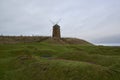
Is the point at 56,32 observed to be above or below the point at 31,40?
above

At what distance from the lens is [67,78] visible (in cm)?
2023

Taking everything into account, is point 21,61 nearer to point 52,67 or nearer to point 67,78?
point 52,67

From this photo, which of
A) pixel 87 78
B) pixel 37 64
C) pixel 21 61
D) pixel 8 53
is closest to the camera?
pixel 87 78

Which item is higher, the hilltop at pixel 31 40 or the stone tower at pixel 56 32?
the stone tower at pixel 56 32

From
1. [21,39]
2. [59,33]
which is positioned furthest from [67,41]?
[21,39]

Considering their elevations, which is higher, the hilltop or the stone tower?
the stone tower

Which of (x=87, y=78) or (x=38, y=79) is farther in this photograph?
(x=38, y=79)

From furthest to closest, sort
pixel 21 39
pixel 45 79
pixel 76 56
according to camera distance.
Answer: pixel 21 39
pixel 76 56
pixel 45 79

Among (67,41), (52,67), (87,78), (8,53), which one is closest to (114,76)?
(87,78)

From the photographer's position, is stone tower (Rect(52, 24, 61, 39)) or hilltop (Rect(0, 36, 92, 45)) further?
stone tower (Rect(52, 24, 61, 39))

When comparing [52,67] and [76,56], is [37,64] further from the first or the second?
[76,56]

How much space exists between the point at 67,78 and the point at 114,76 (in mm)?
4840

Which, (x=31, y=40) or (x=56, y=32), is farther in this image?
(x=56, y=32)

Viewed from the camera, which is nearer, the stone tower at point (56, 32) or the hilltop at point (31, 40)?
the hilltop at point (31, 40)
